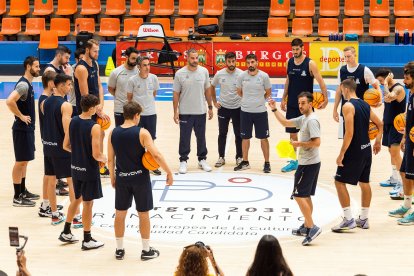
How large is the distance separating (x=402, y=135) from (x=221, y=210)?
266cm

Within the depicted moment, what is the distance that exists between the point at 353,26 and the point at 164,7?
19.9ft

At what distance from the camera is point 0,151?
13.6m

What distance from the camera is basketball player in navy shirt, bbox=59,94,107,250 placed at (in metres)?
8.43

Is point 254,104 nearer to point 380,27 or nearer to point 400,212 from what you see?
point 400,212

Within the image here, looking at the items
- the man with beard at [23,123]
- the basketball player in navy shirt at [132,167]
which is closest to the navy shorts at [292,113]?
the man with beard at [23,123]

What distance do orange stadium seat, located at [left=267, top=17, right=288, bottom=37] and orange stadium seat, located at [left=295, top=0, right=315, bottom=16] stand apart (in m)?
0.68

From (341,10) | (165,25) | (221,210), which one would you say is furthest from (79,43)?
(221,210)

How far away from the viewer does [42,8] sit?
26.0 metres

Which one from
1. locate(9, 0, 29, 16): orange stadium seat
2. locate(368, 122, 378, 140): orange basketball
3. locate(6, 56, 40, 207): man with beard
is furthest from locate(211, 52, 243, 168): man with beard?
locate(9, 0, 29, 16): orange stadium seat

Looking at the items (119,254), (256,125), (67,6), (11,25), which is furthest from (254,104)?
(11,25)

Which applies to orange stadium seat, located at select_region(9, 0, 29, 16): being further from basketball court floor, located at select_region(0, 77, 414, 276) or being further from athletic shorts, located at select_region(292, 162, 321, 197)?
athletic shorts, located at select_region(292, 162, 321, 197)

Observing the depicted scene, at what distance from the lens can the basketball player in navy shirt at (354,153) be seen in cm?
900

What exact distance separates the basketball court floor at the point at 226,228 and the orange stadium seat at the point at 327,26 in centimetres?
1176

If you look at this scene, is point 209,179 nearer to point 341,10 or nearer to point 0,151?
point 0,151
